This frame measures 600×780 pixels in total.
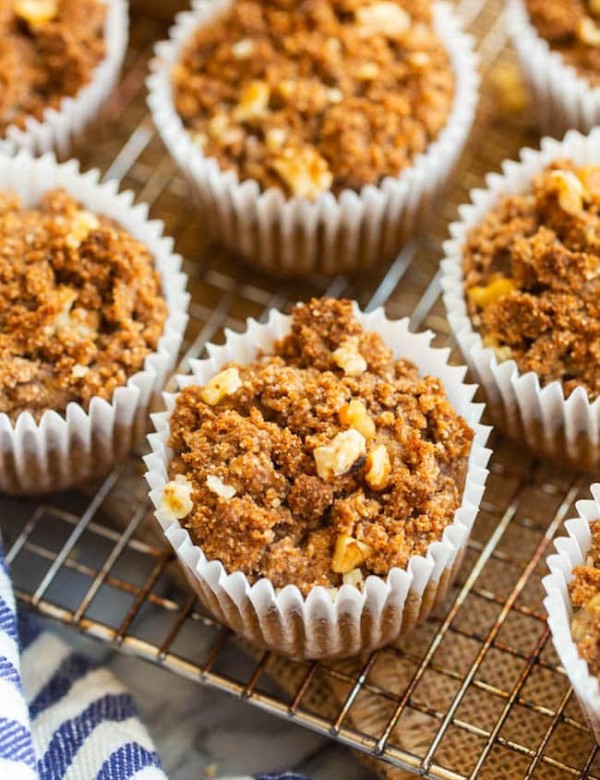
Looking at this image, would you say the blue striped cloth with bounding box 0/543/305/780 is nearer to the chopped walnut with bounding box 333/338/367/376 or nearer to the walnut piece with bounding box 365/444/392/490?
the walnut piece with bounding box 365/444/392/490

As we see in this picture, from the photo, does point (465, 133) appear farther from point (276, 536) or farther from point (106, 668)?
point (106, 668)

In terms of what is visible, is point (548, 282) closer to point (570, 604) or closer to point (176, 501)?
point (570, 604)

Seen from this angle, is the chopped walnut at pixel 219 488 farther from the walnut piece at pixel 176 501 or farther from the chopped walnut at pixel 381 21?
the chopped walnut at pixel 381 21

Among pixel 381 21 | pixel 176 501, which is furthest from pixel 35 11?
pixel 176 501

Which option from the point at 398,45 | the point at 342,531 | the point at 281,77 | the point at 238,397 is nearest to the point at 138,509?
the point at 238,397

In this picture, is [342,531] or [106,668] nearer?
[342,531]

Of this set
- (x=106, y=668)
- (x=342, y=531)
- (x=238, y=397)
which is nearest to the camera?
(x=342, y=531)

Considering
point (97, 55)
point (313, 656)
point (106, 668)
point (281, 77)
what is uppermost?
point (281, 77)
